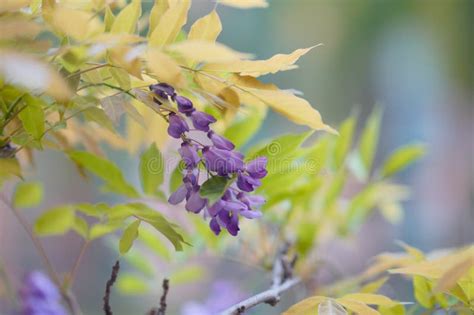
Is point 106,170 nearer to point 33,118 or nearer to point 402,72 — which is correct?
point 33,118

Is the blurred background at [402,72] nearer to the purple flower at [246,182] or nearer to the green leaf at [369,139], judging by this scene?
the green leaf at [369,139]

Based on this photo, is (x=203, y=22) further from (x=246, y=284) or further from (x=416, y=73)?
(x=416, y=73)

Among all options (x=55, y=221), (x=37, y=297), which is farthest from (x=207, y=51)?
(x=37, y=297)

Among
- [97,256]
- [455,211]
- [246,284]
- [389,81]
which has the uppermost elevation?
[389,81]

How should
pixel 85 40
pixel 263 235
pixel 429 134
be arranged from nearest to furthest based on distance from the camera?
pixel 85 40
pixel 263 235
pixel 429 134

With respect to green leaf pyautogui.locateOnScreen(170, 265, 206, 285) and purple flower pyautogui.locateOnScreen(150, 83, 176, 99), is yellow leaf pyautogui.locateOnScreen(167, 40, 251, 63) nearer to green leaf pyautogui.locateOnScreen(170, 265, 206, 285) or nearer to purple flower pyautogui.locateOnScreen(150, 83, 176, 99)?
purple flower pyautogui.locateOnScreen(150, 83, 176, 99)

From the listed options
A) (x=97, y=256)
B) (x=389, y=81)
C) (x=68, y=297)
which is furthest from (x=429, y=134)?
(x=68, y=297)

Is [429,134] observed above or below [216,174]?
above
